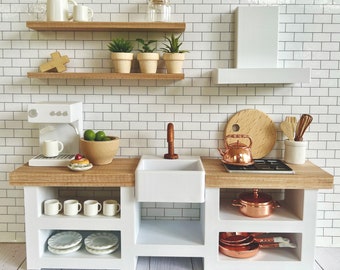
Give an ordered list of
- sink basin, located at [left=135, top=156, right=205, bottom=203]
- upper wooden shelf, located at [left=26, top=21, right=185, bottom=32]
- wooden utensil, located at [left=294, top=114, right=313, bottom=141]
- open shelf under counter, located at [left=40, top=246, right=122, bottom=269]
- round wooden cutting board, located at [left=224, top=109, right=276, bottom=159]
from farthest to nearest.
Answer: round wooden cutting board, located at [left=224, top=109, right=276, bottom=159]
wooden utensil, located at [left=294, top=114, right=313, bottom=141]
upper wooden shelf, located at [left=26, top=21, right=185, bottom=32]
open shelf under counter, located at [left=40, top=246, right=122, bottom=269]
sink basin, located at [left=135, top=156, right=205, bottom=203]

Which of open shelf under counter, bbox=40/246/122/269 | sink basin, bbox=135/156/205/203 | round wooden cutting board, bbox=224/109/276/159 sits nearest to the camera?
sink basin, bbox=135/156/205/203

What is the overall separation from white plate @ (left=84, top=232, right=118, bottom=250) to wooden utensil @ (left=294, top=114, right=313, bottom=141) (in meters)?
1.38

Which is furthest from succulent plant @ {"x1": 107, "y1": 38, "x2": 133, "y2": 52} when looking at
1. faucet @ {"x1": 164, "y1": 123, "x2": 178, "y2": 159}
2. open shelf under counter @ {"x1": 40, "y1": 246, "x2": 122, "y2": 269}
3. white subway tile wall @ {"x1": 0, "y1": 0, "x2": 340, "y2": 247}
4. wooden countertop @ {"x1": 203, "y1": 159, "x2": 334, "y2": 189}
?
open shelf under counter @ {"x1": 40, "y1": 246, "x2": 122, "y2": 269}

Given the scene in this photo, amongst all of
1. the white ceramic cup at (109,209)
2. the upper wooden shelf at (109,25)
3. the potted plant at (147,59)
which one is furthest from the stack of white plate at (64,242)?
the upper wooden shelf at (109,25)

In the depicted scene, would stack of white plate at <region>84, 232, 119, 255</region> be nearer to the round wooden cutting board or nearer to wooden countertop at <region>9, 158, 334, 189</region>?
wooden countertop at <region>9, 158, 334, 189</region>

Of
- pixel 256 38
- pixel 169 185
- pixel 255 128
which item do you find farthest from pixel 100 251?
pixel 256 38

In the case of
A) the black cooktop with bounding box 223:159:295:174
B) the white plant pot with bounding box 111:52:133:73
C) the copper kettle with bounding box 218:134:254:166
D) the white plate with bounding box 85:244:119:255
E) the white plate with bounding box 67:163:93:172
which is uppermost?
the white plant pot with bounding box 111:52:133:73

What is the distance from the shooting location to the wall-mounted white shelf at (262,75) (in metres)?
2.46

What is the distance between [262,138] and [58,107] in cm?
139

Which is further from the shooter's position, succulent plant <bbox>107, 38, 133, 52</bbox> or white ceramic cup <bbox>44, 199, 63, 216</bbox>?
succulent plant <bbox>107, 38, 133, 52</bbox>

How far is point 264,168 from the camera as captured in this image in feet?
7.91

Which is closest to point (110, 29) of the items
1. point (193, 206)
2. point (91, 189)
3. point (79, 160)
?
point (79, 160)

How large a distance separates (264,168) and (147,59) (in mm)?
1019

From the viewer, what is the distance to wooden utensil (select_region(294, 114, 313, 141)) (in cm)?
255
